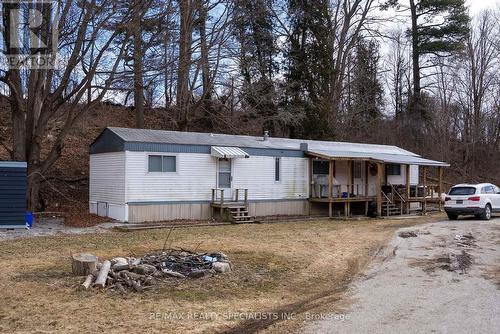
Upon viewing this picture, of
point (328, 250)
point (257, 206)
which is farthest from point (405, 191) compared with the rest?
point (328, 250)

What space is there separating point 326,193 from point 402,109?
2512 cm

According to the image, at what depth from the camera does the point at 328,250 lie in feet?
40.6

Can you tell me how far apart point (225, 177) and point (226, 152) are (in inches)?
49.6

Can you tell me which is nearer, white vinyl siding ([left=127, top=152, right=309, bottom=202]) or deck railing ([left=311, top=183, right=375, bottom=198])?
white vinyl siding ([left=127, top=152, right=309, bottom=202])

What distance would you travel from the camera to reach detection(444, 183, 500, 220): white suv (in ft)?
67.6

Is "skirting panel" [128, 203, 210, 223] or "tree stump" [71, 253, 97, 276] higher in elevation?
"skirting panel" [128, 203, 210, 223]

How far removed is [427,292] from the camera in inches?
317

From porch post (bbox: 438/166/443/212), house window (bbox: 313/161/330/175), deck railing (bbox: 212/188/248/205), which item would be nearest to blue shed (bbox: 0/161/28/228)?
deck railing (bbox: 212/188/248/205)

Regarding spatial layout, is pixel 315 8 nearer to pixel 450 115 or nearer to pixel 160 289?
pixel 450 115

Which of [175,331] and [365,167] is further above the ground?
[365,167]

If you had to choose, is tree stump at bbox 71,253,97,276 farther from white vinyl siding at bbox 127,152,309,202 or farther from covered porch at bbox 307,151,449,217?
covered porch at bbox 307,151,449,217

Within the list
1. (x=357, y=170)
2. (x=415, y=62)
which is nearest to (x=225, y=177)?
(x=357, y=170)

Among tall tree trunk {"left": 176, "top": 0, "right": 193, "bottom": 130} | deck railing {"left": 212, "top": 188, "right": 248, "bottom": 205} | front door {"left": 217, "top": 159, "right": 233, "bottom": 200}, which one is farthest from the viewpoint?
tall tree trunk {"left": 176, "top": 0, "right": 193, "bottom": 130}

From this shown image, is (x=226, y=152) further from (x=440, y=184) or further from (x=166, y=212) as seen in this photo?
(x=440, y=184)
